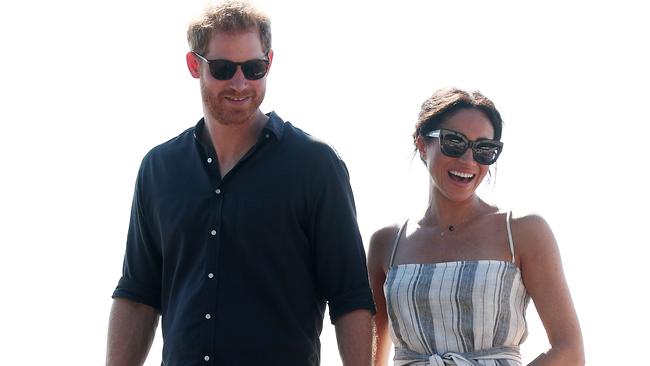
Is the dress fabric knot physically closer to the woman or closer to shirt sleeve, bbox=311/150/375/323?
the woman

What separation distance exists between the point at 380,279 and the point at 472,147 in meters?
0.68

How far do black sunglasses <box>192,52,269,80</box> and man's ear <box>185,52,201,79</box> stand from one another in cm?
13

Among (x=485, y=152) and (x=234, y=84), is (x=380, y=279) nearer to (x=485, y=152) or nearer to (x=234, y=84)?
(x=485, y=152)

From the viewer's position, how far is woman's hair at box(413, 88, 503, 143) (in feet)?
15.8

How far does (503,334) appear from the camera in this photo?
4.58m

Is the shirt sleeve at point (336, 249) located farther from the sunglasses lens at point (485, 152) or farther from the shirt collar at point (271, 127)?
the sunglasses lens at point (485, 152)

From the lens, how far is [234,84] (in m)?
4.35

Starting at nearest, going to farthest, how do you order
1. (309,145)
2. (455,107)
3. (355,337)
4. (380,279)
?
1. (355,337)
2. (309,145)
3. (455,107)
4. (380,279)

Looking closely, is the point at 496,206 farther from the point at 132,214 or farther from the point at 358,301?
the point at 132,214

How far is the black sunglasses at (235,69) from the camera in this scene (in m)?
4.36

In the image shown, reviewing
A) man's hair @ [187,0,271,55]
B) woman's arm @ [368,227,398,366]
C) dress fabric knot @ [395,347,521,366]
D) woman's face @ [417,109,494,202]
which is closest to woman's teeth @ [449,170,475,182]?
woman's face @ [417,109,494,202]

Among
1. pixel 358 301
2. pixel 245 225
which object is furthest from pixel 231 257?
pixel 358 301

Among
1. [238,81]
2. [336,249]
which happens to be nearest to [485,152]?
[336,249]

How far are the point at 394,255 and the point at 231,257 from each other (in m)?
0.79
